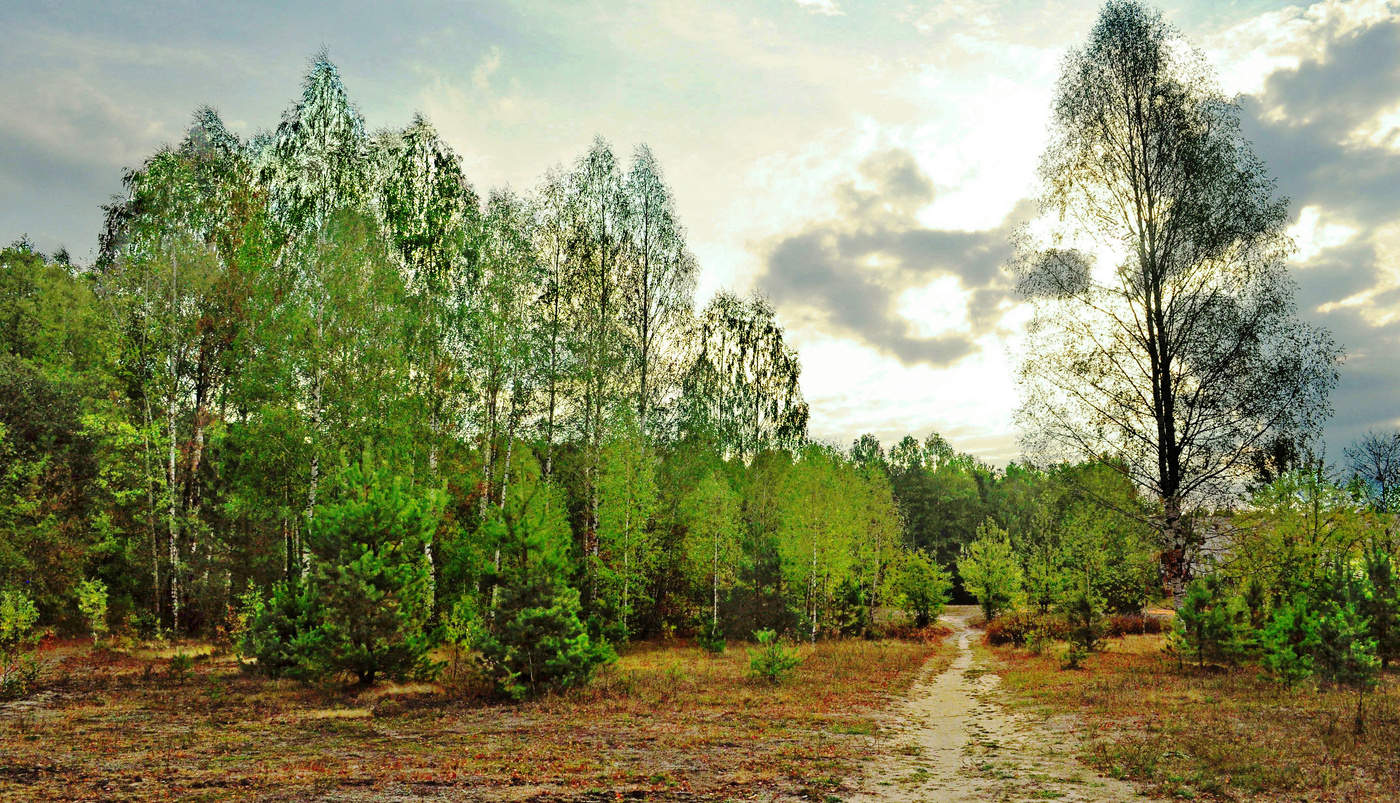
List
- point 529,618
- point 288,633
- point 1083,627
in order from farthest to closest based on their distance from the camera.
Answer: point 1083,627 → point 288,633 → point 529,618

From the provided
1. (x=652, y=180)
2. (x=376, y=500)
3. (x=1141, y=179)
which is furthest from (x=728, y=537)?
(x=1141, y=179)

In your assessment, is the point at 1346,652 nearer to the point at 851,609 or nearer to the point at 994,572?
the point at 851,609

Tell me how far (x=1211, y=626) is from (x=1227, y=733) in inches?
370

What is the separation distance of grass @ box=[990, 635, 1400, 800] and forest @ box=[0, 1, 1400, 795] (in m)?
0.58

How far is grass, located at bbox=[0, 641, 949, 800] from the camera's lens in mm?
8938

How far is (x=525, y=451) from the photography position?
32.8 meters

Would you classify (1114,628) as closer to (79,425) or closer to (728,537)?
(728,537)

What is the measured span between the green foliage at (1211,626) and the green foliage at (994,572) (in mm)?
24215

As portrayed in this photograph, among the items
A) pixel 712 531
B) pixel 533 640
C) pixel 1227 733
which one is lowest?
pixel 1227 733

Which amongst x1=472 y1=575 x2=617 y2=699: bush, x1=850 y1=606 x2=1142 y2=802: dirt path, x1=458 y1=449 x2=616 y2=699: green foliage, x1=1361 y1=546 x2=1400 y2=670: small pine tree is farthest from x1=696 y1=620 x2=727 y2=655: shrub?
x1=1361 y1=546 x2=1400 y2=670: small pine tree

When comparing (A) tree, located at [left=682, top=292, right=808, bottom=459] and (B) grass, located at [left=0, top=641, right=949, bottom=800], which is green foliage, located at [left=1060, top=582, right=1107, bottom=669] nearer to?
(B) grass, located at [left=0, top=641, right=949, bottom=800]

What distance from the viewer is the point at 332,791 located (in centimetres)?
848

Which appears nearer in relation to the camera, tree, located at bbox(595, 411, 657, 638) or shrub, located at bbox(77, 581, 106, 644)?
shrub, located at bbox(77, 581, 106, 644)

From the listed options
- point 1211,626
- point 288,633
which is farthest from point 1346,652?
point 288,633
